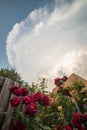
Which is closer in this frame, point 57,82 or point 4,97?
point 4,97

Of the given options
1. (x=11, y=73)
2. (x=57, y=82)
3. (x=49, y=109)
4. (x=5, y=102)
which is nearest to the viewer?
(x=5, y=102)

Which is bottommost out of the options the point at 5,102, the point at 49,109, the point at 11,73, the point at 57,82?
the point at 5,102

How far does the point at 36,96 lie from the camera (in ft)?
9.39

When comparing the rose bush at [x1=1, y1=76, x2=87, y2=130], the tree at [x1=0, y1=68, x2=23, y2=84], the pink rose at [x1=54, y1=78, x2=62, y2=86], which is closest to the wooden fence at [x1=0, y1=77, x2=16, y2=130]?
the rose bush at [x1=1, y1=76, x2=87, y2=130]

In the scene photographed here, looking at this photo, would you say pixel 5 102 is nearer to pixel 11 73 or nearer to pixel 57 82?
pixel 57 82

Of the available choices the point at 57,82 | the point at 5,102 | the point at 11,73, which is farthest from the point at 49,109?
the point at 11,73

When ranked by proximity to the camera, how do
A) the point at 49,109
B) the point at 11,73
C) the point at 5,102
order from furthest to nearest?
the point at 11,73, the point at 49,109, the point at 5,102

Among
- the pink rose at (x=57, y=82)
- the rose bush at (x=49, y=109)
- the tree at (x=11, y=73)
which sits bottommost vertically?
the rose bush at (x=49, y=109)

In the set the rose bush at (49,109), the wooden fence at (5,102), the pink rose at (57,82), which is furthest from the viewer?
the pink rose at (57,82)

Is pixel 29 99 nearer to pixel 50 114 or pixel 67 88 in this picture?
pixel 67 88

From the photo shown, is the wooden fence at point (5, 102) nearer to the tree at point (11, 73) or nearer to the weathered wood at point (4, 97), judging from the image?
the weathered wood at point (4, 97)

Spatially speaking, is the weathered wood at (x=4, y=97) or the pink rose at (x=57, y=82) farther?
the pink rose at (x=57, y=82)

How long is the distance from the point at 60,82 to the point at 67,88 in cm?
18

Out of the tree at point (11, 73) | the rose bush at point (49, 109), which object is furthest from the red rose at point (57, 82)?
the tree at point (11, 73)
